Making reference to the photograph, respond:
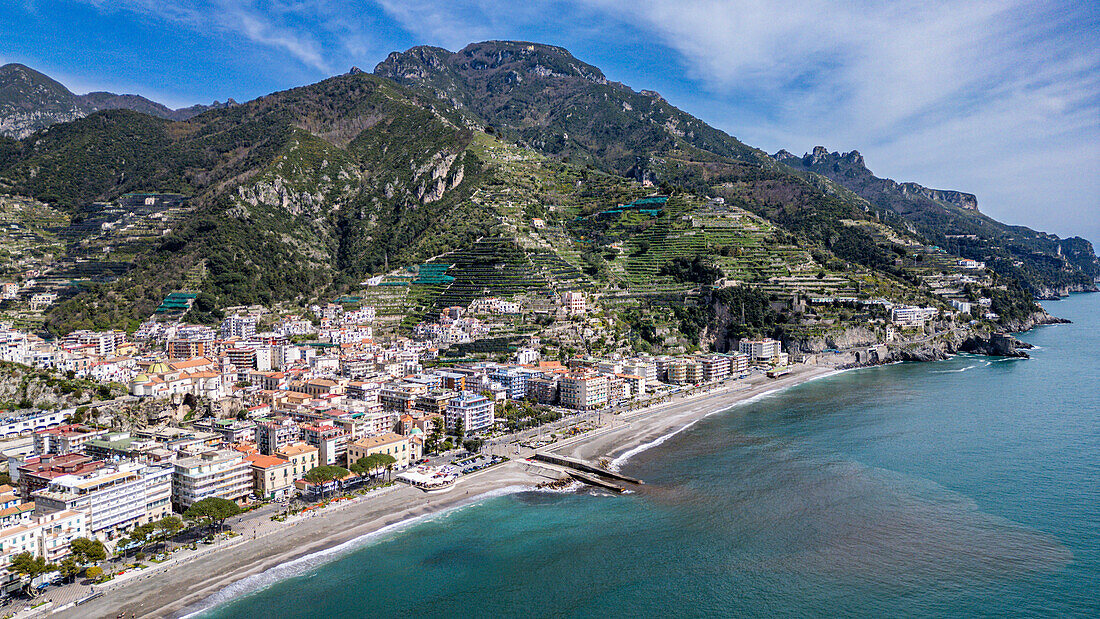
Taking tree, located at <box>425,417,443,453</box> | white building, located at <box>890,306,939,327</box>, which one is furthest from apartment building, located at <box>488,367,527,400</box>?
white building, located at <box>890,306,939,327</box>

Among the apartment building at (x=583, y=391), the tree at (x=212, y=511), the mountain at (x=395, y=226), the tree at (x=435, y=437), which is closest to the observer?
the tree at (x=212, y=511)

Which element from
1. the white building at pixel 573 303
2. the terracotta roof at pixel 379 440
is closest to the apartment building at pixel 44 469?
the terracotta roof at pixel 379 440

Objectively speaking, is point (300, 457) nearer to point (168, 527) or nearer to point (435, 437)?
point (168, 527)

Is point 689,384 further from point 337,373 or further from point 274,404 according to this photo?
point 274,404

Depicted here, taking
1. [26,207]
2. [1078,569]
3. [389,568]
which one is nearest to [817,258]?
[1078,569]

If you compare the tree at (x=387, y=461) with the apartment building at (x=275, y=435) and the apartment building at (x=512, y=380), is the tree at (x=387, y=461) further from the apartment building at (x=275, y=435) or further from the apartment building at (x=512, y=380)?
the apartment building at (x=512, y=380)
